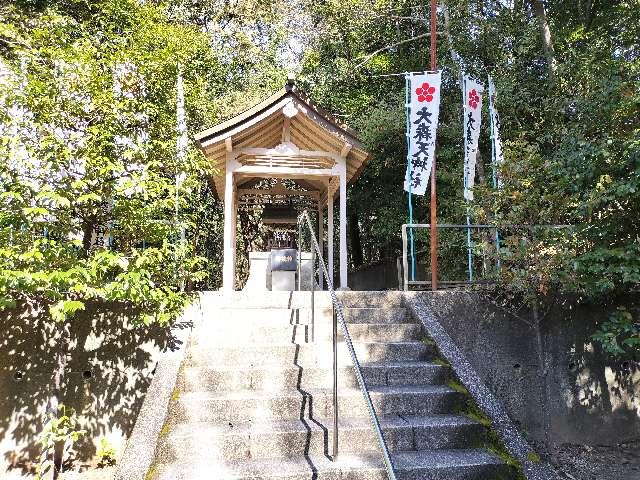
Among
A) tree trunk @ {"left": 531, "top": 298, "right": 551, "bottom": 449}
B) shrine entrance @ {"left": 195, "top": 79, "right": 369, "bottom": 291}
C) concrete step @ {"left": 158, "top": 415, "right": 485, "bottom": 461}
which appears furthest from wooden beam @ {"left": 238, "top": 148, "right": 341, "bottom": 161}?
concrete step @ {"left": 158, "top": 415, "right": 485, "bottom": 461}

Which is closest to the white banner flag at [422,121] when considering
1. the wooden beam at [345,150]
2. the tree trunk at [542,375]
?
the wooden beam at [345,150]

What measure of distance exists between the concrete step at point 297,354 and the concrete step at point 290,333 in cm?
21

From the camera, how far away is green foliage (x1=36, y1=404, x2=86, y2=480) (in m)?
4.65

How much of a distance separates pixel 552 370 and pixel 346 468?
3794 millimetres

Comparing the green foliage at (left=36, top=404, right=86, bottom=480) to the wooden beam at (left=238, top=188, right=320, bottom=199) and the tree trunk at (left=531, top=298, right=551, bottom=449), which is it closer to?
the tree trunk at (left=531, top=298, right=551, bottom=449)

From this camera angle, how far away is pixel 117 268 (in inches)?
192

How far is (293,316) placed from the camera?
18.1ft

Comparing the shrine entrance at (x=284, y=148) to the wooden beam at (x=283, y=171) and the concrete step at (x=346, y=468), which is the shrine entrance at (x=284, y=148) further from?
the concrete step at (x=346, y=468)

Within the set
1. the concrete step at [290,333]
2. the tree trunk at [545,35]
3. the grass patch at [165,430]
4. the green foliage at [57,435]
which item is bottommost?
the green foliage at [57,435]

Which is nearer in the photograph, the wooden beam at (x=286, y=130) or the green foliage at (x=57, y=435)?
the green foliage at (x=57, y=435)

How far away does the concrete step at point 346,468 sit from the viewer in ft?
10.9

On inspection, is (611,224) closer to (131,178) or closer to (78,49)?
(131,178)

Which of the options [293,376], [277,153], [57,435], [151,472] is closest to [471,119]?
[277,153]

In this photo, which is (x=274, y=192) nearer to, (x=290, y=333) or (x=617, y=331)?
(x=290, y=333)
